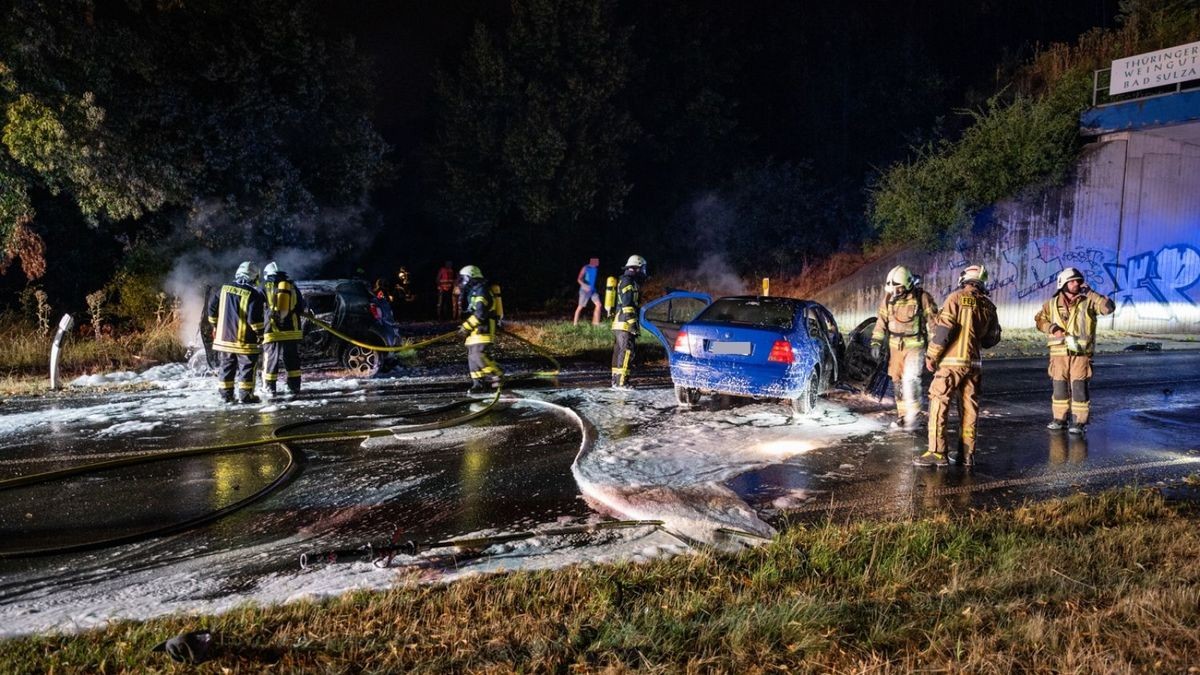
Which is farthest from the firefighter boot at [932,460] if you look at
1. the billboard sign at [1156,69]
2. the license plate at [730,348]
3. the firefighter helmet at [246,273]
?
the billboard sign at [1156,69]

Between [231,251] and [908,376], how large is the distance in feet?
44.1

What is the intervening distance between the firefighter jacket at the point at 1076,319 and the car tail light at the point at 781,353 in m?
2.73

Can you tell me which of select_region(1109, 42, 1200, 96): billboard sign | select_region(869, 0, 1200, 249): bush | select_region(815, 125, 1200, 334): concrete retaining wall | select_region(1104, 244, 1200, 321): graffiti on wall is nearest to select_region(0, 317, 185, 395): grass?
select_region(815, 125, 1200, 334): concrete retaining wall

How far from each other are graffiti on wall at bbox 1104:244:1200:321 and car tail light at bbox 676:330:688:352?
1699 cm

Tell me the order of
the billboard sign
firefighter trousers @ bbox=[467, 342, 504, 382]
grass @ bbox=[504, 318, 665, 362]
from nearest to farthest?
1. firefighter trousers @ bbox=[467, 342, 504, 382]
2. grass @ bbox=[504, 318, 665, 362]
3. the billboard sign

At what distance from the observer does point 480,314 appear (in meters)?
10.3

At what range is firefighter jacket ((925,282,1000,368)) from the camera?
6.98 meters

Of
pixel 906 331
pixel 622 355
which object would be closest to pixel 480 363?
pixel 622 355

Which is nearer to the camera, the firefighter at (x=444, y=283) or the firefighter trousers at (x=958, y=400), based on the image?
the firefighter trousers at (x=958, y=400)

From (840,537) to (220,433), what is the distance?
21.1ft

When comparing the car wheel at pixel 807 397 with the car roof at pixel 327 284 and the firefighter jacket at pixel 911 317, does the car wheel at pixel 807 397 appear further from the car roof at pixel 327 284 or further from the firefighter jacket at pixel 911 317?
the car roof at pixel 327 284

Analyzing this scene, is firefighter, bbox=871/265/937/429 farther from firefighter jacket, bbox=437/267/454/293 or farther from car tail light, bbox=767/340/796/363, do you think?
firefighter jacket, bbox=437/267/454/293

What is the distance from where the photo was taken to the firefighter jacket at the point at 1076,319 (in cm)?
842

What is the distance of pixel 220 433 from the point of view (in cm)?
828
